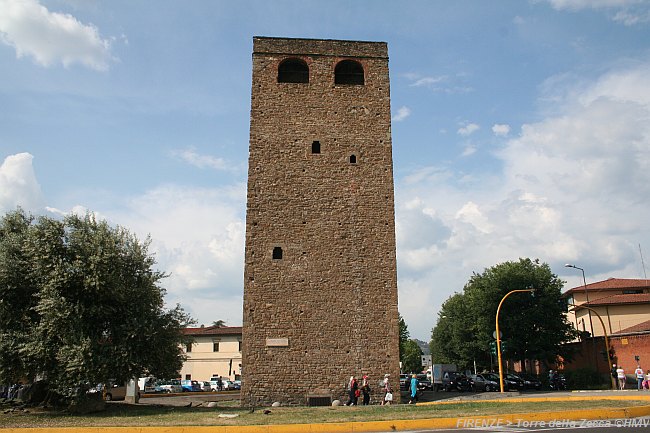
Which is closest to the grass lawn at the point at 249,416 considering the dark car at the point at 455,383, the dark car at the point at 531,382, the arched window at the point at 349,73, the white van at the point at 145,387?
the arched window at the point at 349,73

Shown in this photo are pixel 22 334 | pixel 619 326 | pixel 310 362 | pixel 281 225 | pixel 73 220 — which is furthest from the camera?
pixel 619 326

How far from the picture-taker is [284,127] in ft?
72.8

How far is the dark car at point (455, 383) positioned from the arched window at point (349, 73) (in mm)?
20829

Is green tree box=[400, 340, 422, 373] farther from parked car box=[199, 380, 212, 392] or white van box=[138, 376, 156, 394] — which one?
white van box=[138, 376, 156, 394]

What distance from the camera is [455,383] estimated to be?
112 feet

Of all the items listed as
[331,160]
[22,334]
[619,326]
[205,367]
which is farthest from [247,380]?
[205,367]

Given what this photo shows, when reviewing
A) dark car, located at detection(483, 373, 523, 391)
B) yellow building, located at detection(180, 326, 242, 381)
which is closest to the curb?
dark car, located at detection(483, 373, 523, 391)

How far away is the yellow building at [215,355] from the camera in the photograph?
5478 centimetres

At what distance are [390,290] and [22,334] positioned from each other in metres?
12.7

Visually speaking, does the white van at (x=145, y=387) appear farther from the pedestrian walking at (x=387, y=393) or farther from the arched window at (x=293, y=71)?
the arched window at (x=293, y=71)

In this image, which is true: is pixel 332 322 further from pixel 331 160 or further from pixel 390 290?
pixel 331 160

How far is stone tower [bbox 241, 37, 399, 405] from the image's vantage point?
19.7m

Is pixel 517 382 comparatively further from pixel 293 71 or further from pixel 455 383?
pixel 293 71

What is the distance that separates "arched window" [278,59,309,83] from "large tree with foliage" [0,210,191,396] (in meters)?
9.95
